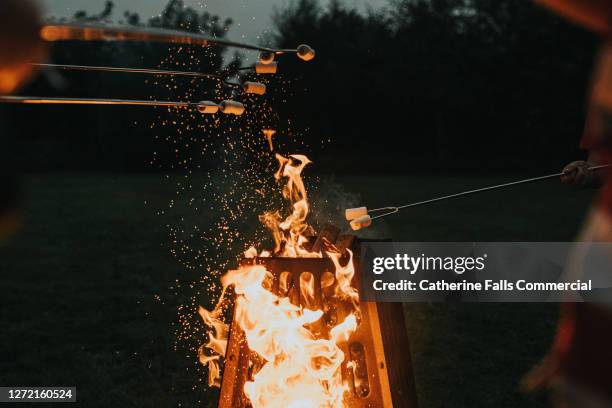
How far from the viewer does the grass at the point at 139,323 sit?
4340 mm

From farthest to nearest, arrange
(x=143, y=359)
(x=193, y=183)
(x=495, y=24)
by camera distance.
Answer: (x=495, y=24) < (x=193, y=183) < (x=143, y=359)

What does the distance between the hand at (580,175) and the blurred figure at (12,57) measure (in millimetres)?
2370

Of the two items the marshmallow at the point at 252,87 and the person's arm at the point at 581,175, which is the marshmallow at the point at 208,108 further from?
the person's arm at the point at 581,175

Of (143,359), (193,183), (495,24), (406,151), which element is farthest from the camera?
(495,24)

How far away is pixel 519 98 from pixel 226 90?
71.3ft

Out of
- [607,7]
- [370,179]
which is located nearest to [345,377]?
[607,7]

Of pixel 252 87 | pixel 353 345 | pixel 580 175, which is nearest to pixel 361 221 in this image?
pixel 353 345

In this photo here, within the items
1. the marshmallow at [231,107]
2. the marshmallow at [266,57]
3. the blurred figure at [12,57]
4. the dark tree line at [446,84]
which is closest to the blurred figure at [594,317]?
the blurred figure at [12,57]

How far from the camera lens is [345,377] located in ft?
8.43

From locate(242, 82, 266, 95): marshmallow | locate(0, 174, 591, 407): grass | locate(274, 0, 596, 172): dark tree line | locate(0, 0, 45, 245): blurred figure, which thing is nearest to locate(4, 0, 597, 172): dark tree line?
locate(274, 0, 596, 172): dark tree line

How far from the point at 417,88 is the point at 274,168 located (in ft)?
63.4

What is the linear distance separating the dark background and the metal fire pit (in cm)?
82

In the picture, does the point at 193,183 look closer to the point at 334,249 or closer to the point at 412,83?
the point at 412,83

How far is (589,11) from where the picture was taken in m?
0.97
